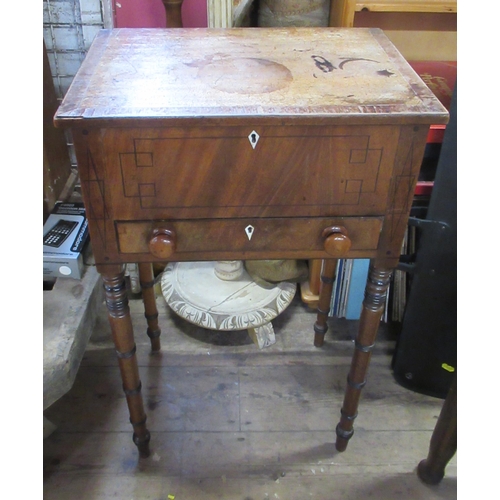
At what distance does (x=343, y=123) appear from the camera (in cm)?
74

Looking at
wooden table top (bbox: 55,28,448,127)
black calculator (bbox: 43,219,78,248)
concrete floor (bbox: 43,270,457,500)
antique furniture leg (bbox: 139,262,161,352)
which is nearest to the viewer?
wooden table top (bbox: 55,28,448,127)

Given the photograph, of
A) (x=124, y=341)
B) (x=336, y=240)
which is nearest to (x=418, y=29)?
(x=336, y=240)

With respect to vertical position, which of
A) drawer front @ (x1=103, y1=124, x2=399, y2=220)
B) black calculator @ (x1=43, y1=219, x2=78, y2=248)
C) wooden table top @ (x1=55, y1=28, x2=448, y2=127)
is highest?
wooden table top @ (x1=55, y1=28, x2=448, y2=127)

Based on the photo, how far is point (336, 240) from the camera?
829mm

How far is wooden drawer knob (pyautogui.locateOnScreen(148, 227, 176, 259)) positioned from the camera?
811 millimetres

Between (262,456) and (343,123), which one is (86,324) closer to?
(262,456)

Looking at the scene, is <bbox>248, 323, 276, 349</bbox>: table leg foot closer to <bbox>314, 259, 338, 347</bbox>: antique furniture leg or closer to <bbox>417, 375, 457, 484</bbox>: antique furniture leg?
<bbox>314, 259, 338, 347</bbox>: antique furniture leg

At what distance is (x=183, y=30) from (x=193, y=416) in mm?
864

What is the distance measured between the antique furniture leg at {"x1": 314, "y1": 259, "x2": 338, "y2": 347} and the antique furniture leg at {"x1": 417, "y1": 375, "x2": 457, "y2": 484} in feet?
1.34

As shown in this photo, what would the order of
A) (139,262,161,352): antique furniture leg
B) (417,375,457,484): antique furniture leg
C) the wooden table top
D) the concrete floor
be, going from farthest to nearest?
(139,262,161,352): antique furniture leg
the concrete floor
(417,375,457,484): antique furniture leg
the wooden table top

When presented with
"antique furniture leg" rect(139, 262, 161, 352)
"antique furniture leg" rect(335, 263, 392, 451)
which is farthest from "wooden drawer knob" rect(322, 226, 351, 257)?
"antique furniture leg" rect(139, 262, 161, 352)

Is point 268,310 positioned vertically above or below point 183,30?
below

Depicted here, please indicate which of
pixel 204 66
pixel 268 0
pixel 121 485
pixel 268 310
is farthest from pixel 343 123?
pixel 121 485

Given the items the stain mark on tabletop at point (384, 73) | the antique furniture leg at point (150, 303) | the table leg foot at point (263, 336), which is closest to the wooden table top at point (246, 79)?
the stain mark on tabletop at point (384, 73)
